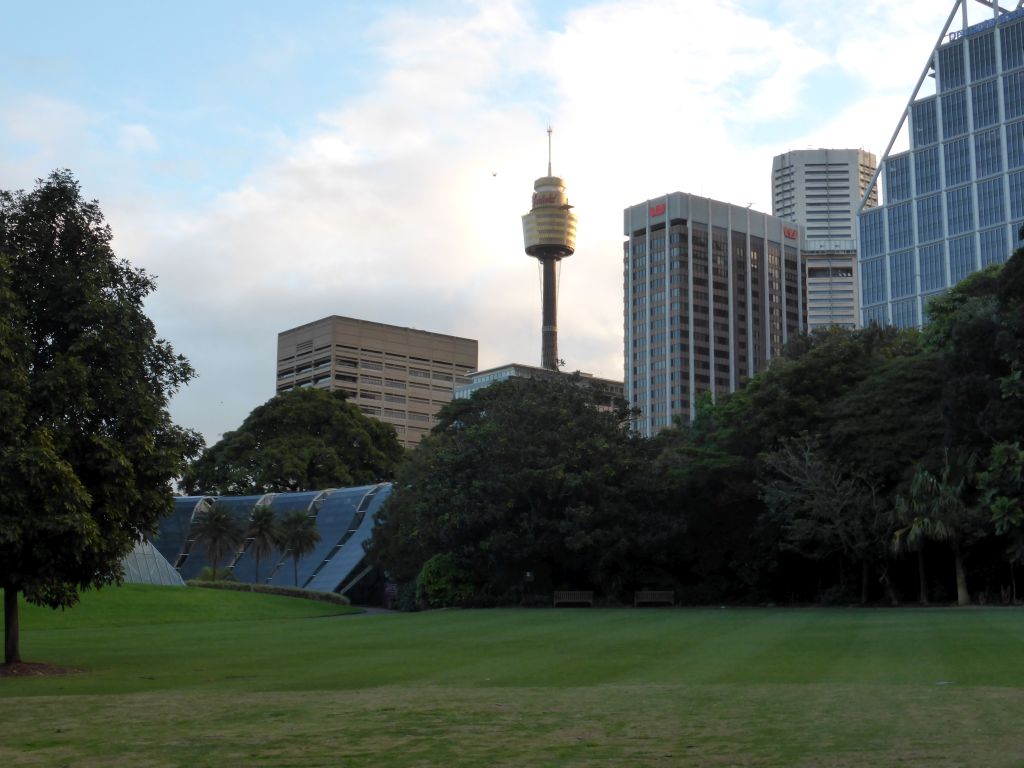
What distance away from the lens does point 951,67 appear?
7052 inches

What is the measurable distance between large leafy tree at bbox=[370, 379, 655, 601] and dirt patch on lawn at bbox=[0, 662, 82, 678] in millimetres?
32427

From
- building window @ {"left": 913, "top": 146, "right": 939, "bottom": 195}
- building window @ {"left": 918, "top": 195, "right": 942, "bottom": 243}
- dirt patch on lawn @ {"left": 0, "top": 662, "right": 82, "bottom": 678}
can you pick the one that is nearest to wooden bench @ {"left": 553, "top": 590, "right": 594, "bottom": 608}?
dirt patch on lawn @ {"left": 0, "top": 662, "right": 82, "bottom": 678}

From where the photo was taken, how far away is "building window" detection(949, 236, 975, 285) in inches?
6781

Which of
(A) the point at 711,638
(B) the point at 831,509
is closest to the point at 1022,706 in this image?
(A) the point at 711,638

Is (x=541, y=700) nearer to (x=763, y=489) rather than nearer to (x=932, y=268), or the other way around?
(x=763, y=489)

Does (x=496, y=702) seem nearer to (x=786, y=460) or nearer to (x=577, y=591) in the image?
(x=786, y=460)

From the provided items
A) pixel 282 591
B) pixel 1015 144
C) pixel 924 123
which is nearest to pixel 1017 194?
pixel 1015 144

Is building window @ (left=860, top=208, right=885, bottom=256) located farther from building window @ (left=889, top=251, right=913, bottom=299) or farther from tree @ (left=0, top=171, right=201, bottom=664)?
tree @ (left=0, top=171, right=201, bottom=664)

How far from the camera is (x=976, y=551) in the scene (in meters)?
46.5

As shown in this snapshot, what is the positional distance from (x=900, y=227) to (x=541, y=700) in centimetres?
18348

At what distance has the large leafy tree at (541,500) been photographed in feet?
170

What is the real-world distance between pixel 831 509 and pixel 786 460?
313 centimetres

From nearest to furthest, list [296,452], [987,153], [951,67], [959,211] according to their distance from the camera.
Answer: [296,452] → [987,153] → [959,211] → [951,67]

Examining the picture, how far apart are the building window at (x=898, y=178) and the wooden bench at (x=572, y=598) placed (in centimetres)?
14928
